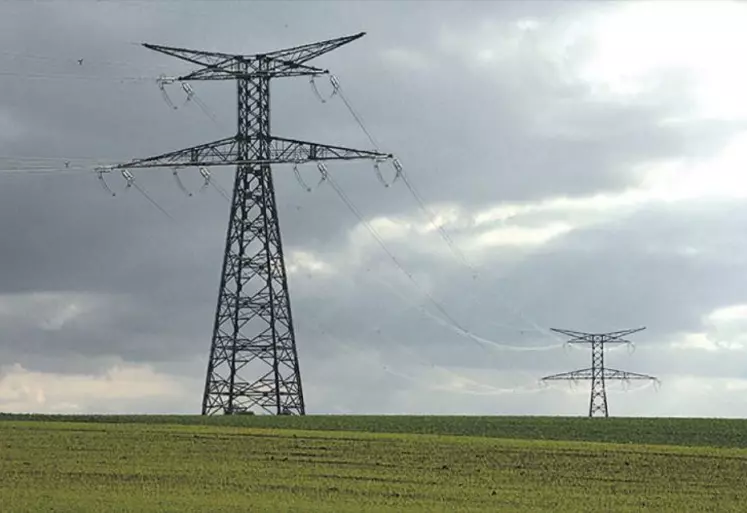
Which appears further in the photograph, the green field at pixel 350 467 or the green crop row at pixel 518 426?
the green crop row at pixel 518 426

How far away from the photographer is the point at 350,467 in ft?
209

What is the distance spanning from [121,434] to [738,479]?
36546 millimetres

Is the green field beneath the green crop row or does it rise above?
beneath

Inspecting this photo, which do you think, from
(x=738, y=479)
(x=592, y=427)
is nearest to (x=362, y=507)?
(x=738, y=479)

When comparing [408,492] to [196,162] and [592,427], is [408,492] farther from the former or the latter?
[592,427]

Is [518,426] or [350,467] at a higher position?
[518,426]

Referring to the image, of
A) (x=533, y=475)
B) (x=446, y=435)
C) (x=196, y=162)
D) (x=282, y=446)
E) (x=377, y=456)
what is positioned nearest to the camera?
(x=533, y=475)

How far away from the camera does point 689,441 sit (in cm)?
9581

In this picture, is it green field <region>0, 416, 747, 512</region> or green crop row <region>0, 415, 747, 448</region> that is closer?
green field <region>0, 416, 747, 512</region>

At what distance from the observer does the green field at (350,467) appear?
49594mm

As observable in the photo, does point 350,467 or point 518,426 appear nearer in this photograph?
point 350,467

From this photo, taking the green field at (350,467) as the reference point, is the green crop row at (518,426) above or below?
above

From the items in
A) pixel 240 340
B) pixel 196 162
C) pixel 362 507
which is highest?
pixel 196 162

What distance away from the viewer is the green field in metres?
49.6
